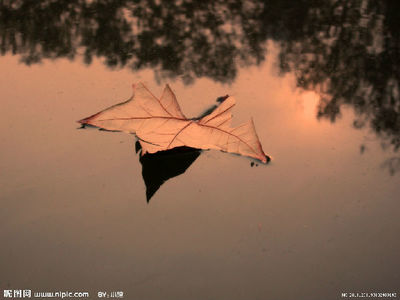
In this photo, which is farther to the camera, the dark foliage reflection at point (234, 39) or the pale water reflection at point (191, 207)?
the dark foliage reflection at point (234, 39)

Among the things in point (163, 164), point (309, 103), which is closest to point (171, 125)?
point (163, 164)

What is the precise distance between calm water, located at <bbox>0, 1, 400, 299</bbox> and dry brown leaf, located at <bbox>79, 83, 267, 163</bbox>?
0.05 ft

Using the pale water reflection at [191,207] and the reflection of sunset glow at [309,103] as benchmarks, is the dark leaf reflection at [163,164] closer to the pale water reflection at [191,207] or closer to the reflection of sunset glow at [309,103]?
the pale water reflection at [191,207]

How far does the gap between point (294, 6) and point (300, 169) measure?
342mm

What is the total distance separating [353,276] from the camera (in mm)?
382

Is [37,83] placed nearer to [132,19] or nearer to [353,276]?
[132,19]

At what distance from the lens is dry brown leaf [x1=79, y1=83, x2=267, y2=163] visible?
44 centimetres

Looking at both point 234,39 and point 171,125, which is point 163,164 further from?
point 234,39

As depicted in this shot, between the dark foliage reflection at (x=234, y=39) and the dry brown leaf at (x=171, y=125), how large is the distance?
95mm

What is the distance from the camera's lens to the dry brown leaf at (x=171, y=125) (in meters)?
0.44

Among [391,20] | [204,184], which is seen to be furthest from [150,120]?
[391,20]

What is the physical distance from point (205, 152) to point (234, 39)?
25cm

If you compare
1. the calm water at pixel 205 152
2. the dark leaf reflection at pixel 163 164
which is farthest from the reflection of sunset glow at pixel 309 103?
the dark leaf reflection at pixel 163 164

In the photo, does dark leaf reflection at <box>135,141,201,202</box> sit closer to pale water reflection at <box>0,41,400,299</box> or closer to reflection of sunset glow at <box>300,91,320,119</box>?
pale water reflection at <box>0,41,400,299</box>
